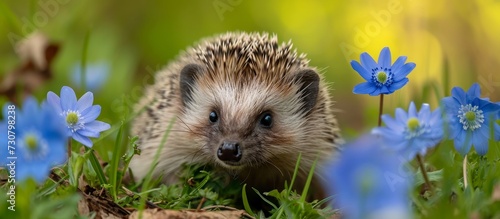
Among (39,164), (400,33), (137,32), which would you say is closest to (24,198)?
(39,164)

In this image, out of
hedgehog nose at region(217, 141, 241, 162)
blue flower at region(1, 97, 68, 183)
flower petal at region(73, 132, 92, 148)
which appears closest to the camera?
blue flower at region(1, 97, 68, 183)

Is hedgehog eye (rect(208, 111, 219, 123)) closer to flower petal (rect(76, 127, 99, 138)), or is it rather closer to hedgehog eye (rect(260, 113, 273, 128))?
hedgehog eye (rect(260, 113, 273, 128))

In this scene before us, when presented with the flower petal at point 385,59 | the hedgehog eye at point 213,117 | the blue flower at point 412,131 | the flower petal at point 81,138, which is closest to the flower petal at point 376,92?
the flower petal at point 385,59

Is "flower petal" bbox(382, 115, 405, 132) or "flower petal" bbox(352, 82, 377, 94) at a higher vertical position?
"flower petal" bbox(352, 82, 377, 94)

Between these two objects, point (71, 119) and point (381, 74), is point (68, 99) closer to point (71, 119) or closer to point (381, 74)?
point (71, 119)

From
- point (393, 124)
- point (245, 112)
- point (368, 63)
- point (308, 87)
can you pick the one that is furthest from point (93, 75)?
point (393, 124)

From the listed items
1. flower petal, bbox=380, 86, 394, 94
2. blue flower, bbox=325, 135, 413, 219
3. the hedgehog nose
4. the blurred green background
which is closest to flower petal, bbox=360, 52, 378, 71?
flower petal, bbox=380, 86, 394, 94
